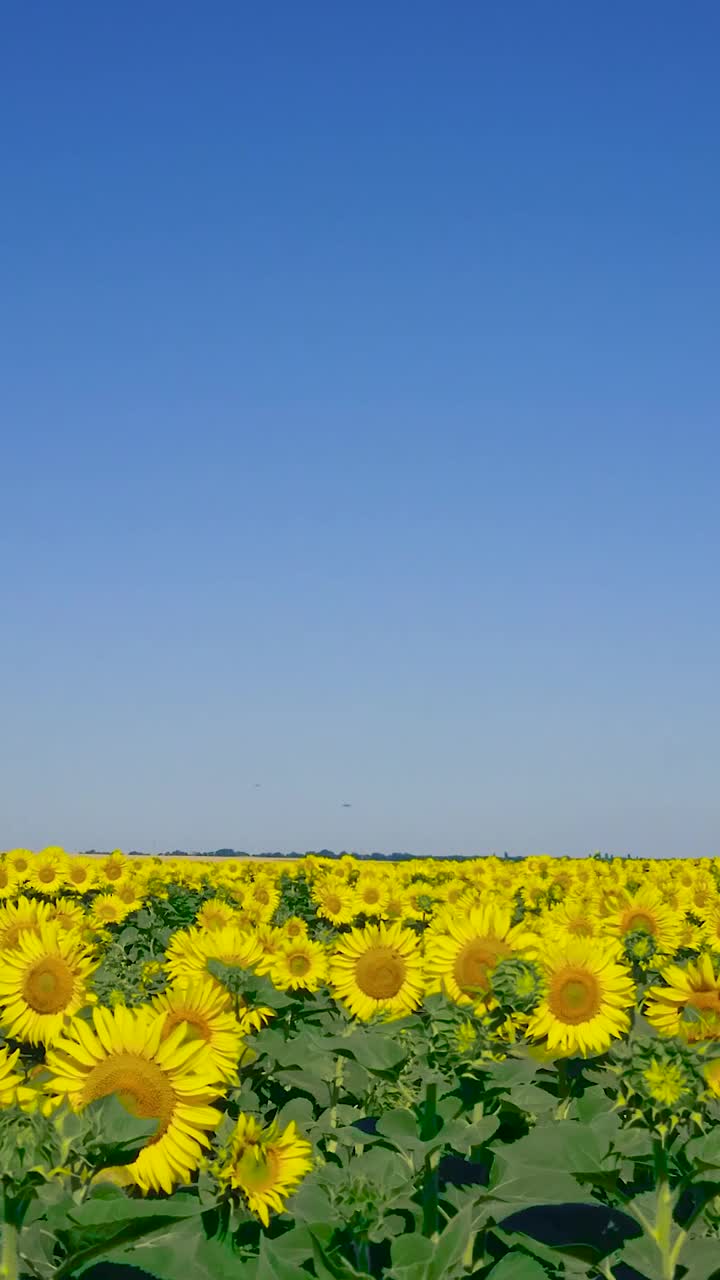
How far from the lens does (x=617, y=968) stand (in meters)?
6.20

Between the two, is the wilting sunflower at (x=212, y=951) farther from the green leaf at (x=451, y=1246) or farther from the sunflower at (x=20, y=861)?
the sunflower at (x=20, y=861)

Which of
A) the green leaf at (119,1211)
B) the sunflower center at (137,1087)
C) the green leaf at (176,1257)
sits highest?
the sunflower center at (137,1087)

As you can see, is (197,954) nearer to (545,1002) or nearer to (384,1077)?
(384,1077)

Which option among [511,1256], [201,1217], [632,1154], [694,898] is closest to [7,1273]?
[201,1217]

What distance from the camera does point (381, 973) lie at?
7.90 meters

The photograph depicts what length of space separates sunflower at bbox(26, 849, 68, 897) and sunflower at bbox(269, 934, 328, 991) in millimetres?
9060

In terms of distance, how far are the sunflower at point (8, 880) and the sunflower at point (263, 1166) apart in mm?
13284

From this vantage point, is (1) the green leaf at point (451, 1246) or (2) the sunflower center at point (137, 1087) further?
(2) the sunflower center at point (137, 1087)

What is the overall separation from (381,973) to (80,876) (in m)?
9.97

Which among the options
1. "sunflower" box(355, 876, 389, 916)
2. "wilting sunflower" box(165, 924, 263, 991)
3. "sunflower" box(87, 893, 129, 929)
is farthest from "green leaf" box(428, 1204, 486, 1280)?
"sunflower" box(355, 876, 389, 916)

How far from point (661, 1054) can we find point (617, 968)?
7.36ft

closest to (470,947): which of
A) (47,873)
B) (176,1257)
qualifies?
(176,1257)

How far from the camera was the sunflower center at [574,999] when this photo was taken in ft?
19.9

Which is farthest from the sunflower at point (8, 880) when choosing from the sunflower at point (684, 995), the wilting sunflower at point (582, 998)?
the sunflower at point (684, 995)
